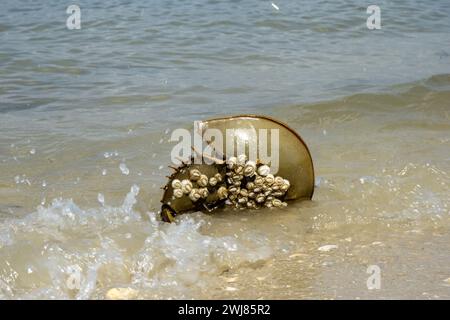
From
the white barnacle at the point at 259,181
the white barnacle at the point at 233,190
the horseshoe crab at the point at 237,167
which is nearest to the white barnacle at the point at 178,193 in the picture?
the horseshoe crab at the point at 237,167

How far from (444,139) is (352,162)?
0.99 metres

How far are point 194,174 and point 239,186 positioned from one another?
0.30 m

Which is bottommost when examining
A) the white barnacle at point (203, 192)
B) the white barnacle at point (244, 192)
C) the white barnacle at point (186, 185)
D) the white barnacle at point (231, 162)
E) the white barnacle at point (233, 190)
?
the white barnacle at point (244, 192)

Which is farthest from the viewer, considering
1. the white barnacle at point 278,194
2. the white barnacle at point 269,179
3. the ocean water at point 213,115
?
the white barnacle at point 278,194

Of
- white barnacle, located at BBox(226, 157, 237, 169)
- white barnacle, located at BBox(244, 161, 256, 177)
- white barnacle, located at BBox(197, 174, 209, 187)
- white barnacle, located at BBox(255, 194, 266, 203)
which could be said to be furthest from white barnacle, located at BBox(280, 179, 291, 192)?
white barnacle, located at BBox(197, 174, 209, 187)

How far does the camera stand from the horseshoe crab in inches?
150

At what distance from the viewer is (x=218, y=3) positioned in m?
11.4

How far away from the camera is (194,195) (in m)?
3.81

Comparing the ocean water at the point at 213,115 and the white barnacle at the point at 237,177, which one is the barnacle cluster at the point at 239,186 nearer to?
the white barnacle at the point at 237,177

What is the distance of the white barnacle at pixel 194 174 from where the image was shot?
12.4ft

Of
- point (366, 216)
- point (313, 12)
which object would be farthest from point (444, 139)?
point (313, 12)

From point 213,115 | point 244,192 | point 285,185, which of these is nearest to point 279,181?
point 285,185
